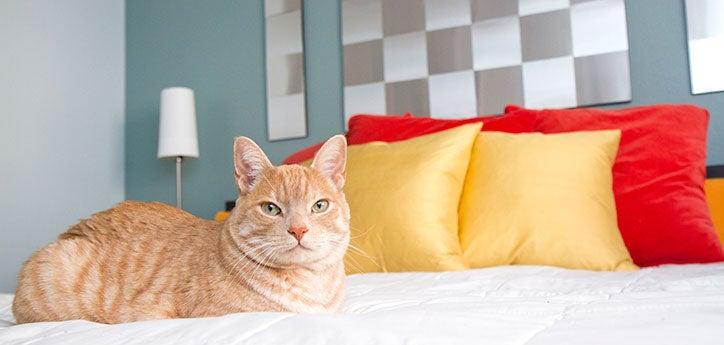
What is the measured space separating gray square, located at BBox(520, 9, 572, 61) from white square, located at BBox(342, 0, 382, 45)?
2.22 feet

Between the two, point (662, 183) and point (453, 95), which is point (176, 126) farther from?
point (662, 183)

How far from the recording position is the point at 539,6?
2.62 m

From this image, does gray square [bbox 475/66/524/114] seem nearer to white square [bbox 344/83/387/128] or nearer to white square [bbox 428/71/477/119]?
white square [bbox 428/71/477/119]

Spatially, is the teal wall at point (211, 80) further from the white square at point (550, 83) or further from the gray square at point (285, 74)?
the white square at point (550, 83)

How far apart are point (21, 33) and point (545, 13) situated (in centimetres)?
248

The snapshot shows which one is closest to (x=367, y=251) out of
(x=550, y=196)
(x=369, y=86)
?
(x=550, y=196)

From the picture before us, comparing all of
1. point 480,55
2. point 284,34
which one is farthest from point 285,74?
point 480,55

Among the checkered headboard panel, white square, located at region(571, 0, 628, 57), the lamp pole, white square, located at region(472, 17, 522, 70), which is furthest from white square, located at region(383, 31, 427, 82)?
the lamp pole

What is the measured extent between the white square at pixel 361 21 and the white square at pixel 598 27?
883 millimetres

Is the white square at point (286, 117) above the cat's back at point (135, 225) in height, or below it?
above

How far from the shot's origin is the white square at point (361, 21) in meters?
2.92

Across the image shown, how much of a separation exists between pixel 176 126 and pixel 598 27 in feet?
6.49

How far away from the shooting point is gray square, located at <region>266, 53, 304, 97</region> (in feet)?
10.1

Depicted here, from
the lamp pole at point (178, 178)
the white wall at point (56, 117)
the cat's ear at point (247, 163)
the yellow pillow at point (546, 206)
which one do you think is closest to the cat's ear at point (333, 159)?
the cat's ear at point (247, 163)
